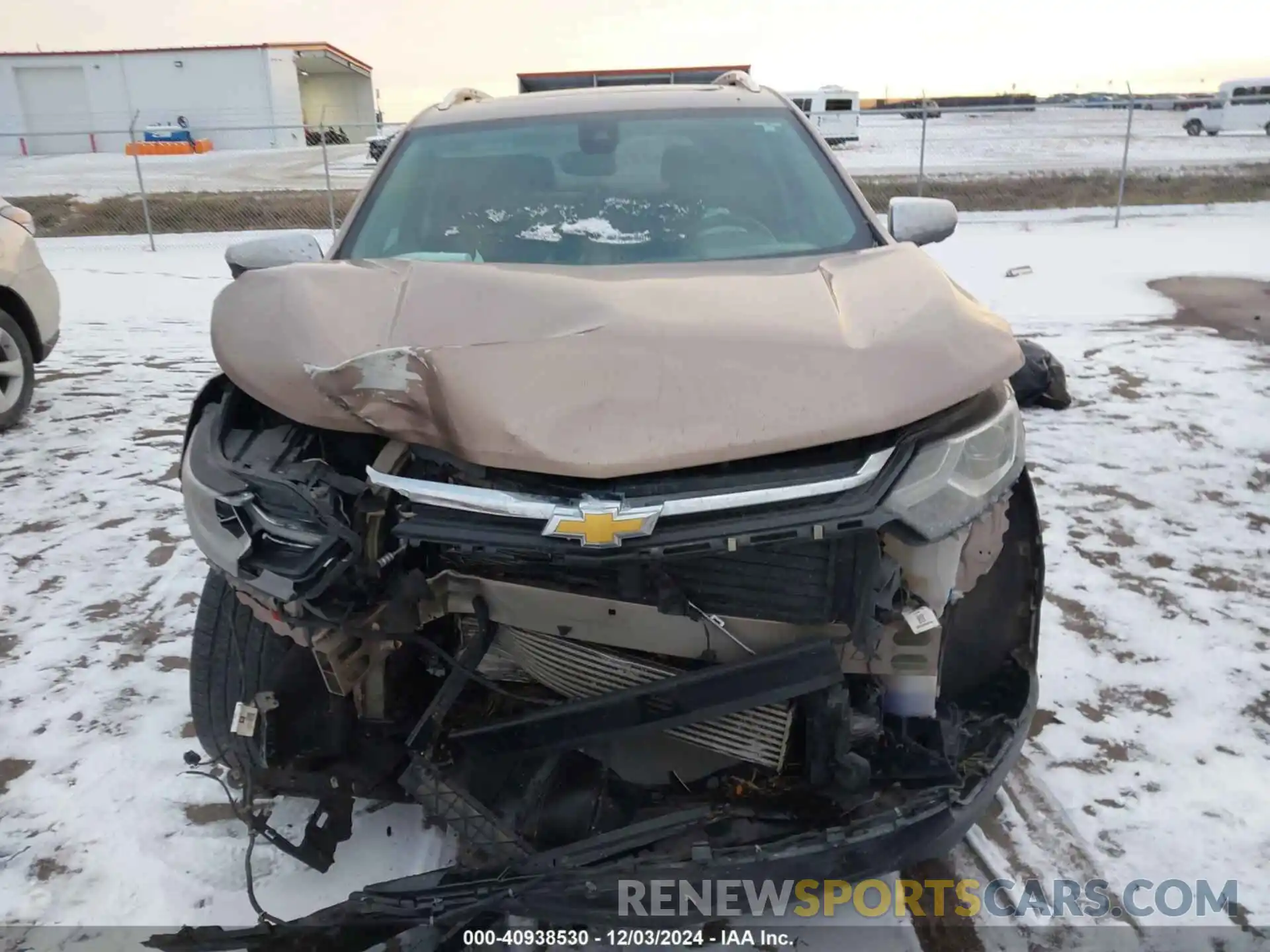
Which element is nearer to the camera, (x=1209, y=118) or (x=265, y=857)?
(x=265, y=857)

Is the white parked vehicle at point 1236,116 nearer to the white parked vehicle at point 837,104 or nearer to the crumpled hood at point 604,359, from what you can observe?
the white parked vehicle at point 837,104

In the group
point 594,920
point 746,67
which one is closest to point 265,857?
point 594,920

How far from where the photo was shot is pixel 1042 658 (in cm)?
310

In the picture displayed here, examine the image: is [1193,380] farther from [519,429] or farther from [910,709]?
[519,429]

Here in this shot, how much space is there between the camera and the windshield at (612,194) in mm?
2809

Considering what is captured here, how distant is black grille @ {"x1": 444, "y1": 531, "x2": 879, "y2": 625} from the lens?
5.73ft

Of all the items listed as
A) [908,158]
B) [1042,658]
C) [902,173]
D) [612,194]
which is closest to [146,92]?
[908,158]

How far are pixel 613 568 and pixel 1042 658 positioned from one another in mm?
2049

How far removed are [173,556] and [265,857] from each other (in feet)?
6.60

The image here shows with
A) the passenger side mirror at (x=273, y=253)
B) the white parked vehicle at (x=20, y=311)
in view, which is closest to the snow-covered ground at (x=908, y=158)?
the white parked vehicle at (x=20, y=311)

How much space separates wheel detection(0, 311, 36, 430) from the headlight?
18.7ft

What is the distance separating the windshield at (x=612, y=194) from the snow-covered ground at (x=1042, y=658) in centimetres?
165

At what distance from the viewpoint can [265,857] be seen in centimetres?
237

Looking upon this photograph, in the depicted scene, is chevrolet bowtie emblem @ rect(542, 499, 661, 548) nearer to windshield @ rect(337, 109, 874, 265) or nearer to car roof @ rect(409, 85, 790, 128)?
windshield @ rect(337, 109, 874, 265)
